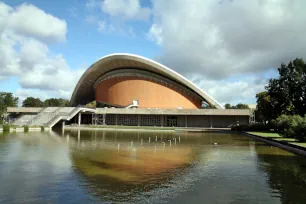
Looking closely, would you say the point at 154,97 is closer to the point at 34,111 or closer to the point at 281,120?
the point at 34,111

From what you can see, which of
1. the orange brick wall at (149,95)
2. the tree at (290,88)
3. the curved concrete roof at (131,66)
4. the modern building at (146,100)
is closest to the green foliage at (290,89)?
the tree at (290,88)

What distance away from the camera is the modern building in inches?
1984

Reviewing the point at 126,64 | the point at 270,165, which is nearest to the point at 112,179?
the point at 270,165

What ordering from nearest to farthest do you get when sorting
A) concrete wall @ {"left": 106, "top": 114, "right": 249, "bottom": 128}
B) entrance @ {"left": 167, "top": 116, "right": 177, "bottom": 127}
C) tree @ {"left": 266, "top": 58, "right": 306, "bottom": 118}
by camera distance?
tree @ {"left": 266, "top": 58, "right": 306, "bottom": 118} < concrete wall @ {"left": 106, "top": 114, "right": 249, "bottom": 128} < entrance @ {"left": 167, "top": 116, "right": 177, "bottom": 127}

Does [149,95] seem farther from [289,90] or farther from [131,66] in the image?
[289,90]

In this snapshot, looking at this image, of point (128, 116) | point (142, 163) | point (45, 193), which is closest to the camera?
point (45, 193)

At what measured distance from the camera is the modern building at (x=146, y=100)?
50.4 metres

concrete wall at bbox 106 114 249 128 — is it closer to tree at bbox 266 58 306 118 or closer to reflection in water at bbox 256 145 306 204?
tree at bbox 266 58 306 118

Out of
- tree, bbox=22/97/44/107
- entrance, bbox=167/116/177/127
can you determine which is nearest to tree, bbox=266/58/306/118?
entrance, bbox=167/116/177/127

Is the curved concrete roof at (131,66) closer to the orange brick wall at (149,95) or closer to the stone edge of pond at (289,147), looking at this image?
the orange brick wall at (149,95)

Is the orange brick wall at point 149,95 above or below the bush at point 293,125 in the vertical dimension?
above

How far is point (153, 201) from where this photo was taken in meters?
7.11

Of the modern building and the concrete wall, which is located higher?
the modern building

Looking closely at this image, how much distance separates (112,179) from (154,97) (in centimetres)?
4687
